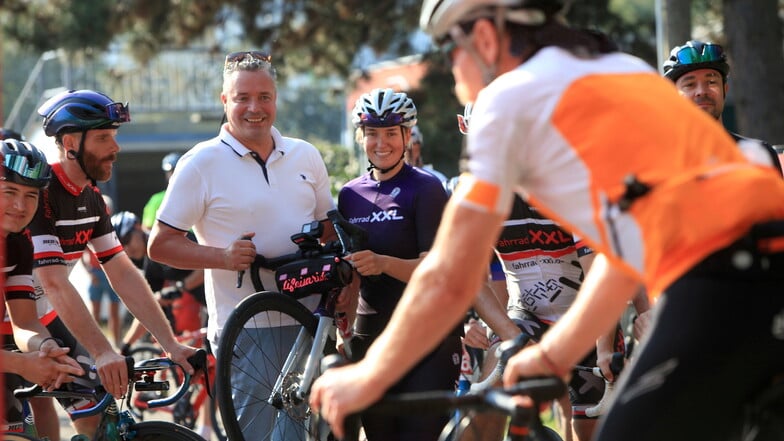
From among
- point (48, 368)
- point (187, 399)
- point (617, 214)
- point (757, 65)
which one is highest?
point (617, 214)

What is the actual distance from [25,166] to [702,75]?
343cm

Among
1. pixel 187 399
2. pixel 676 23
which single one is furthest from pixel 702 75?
pixel 187 399

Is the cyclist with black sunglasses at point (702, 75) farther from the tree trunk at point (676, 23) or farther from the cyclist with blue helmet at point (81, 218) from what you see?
the tree trunk at point (676, 23)

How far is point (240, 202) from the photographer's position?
5957 millimetres

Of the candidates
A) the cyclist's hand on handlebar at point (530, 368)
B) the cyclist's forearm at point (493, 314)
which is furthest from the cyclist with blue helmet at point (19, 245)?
the cyclist's hand on handlebar at point (530, 368)

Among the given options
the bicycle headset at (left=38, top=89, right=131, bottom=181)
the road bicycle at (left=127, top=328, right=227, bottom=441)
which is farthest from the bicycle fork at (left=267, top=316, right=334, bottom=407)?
the road bicycle at (left=127, top=328, right=227, bottom=441)

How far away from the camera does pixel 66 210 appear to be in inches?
237

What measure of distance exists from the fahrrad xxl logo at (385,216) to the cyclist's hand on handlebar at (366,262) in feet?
1.06

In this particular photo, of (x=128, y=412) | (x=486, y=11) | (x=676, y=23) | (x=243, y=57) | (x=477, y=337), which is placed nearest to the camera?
(x=486, y=11)

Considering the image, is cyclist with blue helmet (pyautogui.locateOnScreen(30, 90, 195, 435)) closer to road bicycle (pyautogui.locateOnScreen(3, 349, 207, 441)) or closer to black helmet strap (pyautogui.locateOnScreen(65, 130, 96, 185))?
black helmet strap (pyautogui.locateOnScreen(65, 130, 96, 185))

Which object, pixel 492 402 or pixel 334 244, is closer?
pixel 492 402

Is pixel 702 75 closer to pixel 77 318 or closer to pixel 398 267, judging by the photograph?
pixel 398 267

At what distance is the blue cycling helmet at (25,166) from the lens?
546 cm

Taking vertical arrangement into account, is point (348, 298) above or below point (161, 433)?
above
